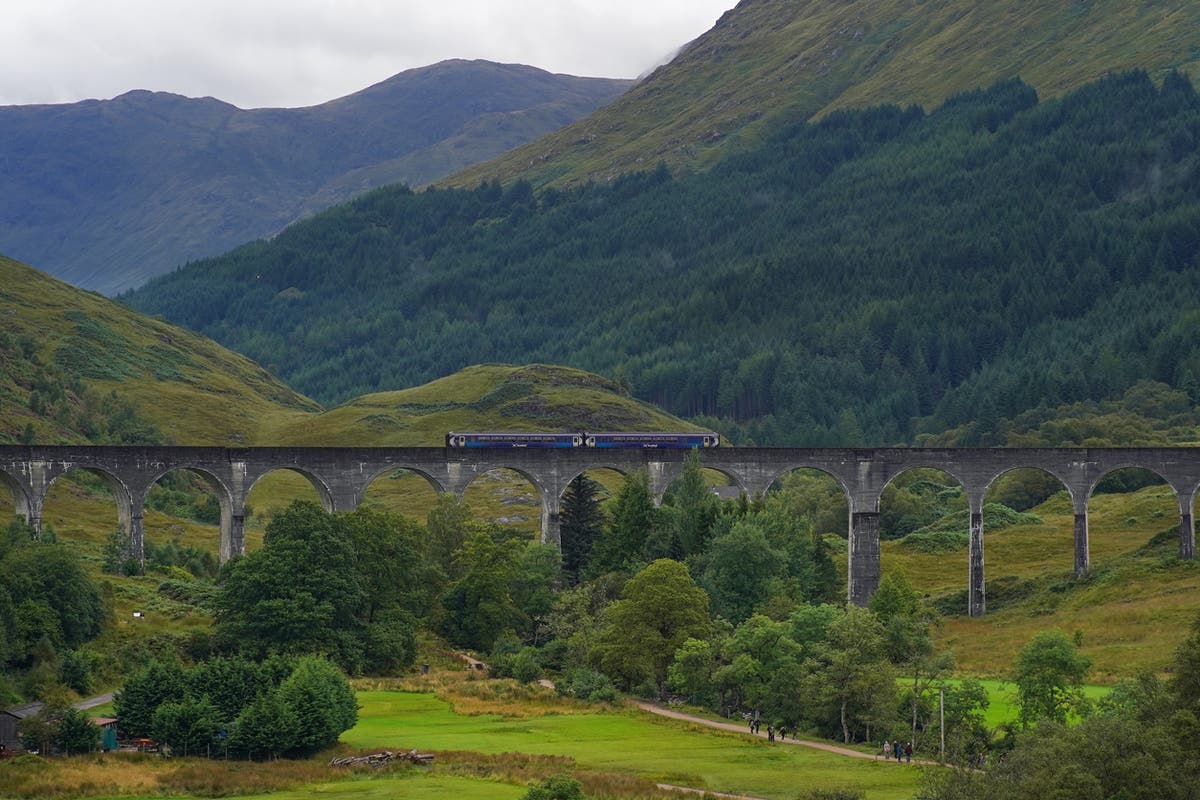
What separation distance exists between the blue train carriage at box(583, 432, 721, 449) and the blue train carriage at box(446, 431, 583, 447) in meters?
1.35

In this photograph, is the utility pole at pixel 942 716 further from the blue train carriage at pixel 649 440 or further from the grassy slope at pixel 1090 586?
the blue train carriage at pixel 649 440

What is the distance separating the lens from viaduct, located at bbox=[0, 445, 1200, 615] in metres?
115

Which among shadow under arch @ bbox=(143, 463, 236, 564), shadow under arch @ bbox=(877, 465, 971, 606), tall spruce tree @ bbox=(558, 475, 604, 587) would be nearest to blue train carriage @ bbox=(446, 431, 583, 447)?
tall spruce tree @ bbox=(558, 475, 604, 587)

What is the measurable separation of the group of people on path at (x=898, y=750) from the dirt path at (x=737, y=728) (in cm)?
41

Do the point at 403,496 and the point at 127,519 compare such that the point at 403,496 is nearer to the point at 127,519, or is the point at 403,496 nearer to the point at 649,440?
the point at 649,440

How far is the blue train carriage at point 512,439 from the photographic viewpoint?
404 feet

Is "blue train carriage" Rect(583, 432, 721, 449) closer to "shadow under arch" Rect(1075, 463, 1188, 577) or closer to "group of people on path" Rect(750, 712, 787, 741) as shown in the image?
"shadow under arch" Rect(1075, 463, 1188, 577)

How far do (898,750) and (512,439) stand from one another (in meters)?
57.7

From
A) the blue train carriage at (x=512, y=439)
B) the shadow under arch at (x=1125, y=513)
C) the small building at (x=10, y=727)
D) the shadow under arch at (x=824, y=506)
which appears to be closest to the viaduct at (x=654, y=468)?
the shadow under arch at (x=1125, y=513)

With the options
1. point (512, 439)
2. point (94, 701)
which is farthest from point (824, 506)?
point (94, 701)

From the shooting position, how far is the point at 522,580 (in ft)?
368

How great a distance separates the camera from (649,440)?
127625mm

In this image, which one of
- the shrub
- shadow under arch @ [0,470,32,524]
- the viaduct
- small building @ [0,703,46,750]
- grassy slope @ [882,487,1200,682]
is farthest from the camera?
the viaduct

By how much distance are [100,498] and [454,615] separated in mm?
59262
